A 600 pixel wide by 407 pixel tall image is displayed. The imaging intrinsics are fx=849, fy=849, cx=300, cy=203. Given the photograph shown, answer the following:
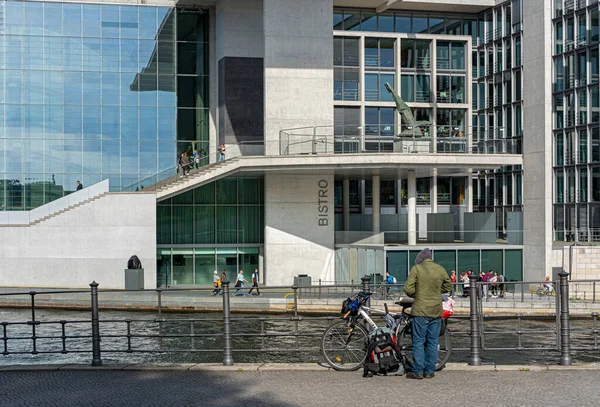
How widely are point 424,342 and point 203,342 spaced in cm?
1584

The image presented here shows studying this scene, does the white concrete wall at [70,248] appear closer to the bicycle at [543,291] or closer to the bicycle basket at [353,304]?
the bicycle at [543,291]

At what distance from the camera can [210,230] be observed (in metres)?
51.1

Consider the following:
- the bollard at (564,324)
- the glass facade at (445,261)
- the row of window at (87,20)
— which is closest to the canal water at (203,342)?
the bollard at (564,324)

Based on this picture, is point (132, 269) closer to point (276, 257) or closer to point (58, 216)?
point (58, 216)

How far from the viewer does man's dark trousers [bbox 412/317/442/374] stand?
41.7 feet

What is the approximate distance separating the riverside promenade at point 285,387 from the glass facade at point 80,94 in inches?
1471

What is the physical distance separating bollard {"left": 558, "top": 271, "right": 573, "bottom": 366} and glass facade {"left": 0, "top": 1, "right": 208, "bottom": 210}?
3902cm

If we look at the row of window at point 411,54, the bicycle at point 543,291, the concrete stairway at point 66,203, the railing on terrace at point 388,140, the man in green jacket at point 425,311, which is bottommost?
the bicycle at point 543,291

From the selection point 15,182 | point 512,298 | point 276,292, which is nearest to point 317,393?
point 512,298

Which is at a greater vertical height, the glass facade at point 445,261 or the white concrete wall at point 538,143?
the white concrete wall at point 538,143

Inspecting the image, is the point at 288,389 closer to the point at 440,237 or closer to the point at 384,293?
the point at 384,293

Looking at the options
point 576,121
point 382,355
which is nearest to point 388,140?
point 576,121

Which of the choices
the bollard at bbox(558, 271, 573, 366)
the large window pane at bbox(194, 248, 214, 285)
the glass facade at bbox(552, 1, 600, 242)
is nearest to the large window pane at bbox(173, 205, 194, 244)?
the large window pane at bbox(194, 248, 214, 285)

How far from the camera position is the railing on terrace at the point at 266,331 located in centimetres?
1446
